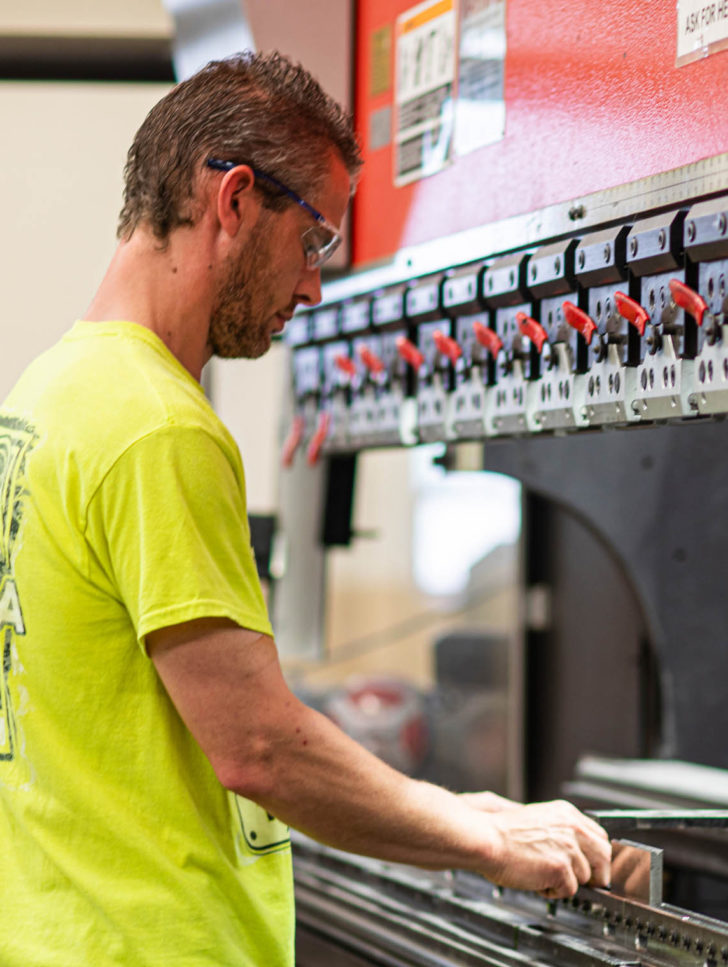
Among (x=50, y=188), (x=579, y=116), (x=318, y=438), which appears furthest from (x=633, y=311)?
(x=50, y=188)

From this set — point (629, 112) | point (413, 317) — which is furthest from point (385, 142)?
point (629, 112)

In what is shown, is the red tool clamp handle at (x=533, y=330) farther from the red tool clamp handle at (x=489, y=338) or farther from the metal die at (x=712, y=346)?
the metal die at (x=712, y=346)

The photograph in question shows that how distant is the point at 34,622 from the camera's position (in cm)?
116

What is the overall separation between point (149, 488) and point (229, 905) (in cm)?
41

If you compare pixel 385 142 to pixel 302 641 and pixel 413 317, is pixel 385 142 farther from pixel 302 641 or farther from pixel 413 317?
pixel 302 641

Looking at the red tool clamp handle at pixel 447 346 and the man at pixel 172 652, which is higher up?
the red tool clamp handle at pixel 447 346

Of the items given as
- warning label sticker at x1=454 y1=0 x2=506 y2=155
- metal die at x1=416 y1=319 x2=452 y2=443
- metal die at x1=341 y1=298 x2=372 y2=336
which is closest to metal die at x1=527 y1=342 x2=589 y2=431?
metal die at x1=416 y1=319 x2=452 y2=443

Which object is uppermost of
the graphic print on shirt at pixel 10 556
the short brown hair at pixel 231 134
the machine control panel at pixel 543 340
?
the short brown hair at pixel 231 134

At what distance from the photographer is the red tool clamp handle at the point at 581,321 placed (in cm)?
143

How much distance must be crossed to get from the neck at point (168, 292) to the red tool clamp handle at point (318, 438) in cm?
80

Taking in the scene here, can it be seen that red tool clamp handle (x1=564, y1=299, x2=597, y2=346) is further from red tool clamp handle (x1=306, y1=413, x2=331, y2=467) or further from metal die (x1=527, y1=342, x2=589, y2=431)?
red tool clamp handle (x1=306, y1=413, x2=331, y2=467)

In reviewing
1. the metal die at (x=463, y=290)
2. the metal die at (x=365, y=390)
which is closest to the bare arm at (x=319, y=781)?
the metal die at (x=463, y=290)

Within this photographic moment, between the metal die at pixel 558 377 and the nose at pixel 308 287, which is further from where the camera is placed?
the metal die at pixel 558 377

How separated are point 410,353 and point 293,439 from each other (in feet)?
1.40
